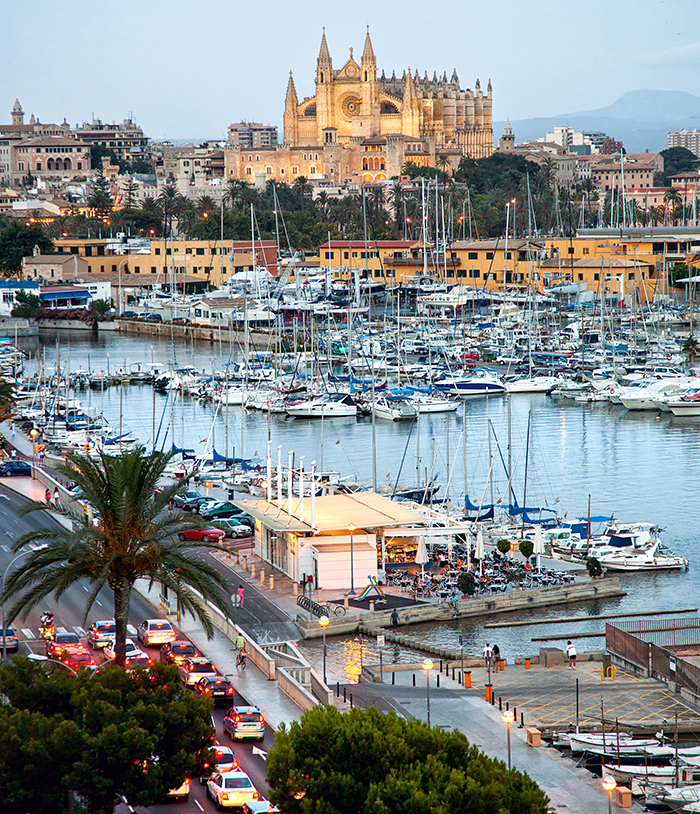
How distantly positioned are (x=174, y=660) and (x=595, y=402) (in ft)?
156

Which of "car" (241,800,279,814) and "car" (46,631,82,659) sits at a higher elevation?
"car" (46,631,82,659)

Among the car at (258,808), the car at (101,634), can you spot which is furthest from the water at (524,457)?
the car at (258,808)

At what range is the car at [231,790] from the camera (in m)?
19.9

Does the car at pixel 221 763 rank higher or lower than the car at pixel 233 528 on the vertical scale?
higher

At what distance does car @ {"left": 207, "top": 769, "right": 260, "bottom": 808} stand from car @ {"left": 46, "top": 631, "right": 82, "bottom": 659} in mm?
6974

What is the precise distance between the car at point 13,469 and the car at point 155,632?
811 inches

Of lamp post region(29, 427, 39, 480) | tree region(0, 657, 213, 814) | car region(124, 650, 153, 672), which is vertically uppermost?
tree region(0, 657, 213, 814)

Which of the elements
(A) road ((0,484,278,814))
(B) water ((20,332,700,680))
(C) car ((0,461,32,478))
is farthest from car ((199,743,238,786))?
(C) car ((0,461,32,478))

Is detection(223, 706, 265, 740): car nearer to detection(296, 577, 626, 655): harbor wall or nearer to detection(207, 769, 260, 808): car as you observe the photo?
detection(207, 769, 260, 808): car

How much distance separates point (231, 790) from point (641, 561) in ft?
71.4

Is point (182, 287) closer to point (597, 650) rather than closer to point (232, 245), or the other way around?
point (232, 245)

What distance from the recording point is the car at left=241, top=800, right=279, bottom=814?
19484 mm

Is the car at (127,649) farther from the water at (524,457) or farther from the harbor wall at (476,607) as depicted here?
the harbor wall at (476,607)

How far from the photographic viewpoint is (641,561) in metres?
39.0
